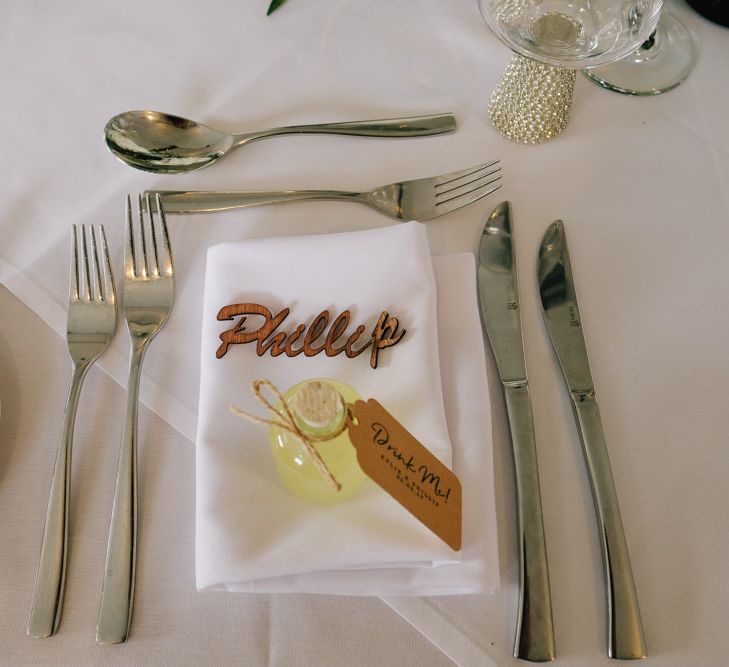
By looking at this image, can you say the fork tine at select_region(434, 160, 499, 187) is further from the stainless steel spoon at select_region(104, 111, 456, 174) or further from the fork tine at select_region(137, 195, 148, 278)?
the fork tine at select_region(137, 195, 148, 278)

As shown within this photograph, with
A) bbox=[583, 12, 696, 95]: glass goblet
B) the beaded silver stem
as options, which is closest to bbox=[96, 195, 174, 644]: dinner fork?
the beaded silver stem

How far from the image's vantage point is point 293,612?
1.77 feet

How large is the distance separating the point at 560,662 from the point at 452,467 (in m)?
0.17

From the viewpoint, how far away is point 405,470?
48cm

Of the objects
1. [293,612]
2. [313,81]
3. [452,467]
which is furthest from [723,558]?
[313,81]

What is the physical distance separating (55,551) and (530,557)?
391 millimetres

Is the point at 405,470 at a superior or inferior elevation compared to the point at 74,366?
inferior

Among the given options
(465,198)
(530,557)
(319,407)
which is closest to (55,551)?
(319,407)

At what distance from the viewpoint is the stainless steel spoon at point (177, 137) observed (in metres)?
0.76

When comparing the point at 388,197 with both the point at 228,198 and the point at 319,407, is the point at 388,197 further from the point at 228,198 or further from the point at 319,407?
the point at 319,407

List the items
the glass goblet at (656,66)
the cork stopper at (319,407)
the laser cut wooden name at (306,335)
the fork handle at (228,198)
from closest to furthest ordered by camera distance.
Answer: the cork stopper at (319,407)
the laser cut wooden name at (306,335)
the fork handle at (228,198)
the glass goblet at (656,66)

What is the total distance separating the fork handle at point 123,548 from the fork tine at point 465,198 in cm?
38

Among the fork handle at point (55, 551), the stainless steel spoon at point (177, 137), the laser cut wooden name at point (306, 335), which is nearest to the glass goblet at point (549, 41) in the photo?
the stainless steel spoon at point (177, 137)

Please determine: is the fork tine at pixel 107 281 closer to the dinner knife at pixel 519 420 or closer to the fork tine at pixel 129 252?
Result: the fork tine at pixel 129 252
